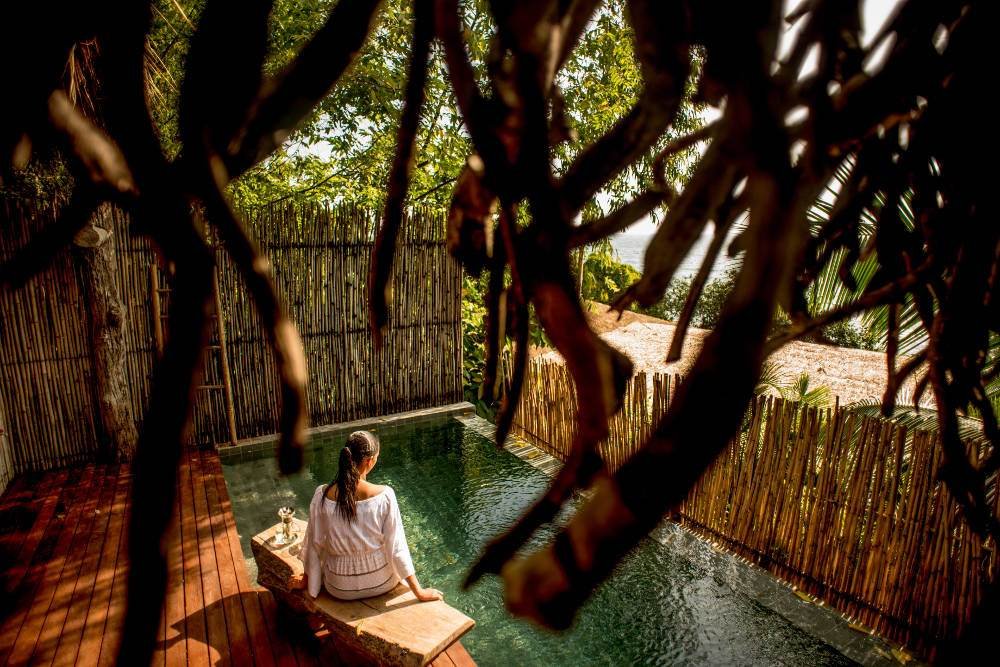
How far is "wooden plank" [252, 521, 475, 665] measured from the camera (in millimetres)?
2291

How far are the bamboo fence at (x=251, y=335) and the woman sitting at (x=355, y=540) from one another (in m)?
1.83

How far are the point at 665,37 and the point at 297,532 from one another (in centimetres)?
340

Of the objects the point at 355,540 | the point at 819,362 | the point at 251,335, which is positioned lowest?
the point at 819,362

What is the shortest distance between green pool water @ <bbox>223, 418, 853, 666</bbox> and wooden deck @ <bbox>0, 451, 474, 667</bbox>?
35cm

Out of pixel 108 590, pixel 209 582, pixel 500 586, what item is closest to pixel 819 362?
pixel 500 586

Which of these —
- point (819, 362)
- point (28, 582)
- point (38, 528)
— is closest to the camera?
point (28, 582)

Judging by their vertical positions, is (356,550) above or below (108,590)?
above

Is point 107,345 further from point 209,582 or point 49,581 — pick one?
point 209,582

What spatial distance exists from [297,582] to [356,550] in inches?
18.0

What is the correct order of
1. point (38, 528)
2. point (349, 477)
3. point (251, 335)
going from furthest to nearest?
point (251, 335)
point (38, 528)
point (349, 477)

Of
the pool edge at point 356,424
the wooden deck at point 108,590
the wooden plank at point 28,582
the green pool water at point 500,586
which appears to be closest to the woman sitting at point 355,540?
the green pool water at point 500,586

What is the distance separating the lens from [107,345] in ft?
16.3

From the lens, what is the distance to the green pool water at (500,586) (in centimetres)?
304

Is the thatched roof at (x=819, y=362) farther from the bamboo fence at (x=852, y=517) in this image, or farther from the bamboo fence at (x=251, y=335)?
the bamboo fence at (x=852, y=517)
